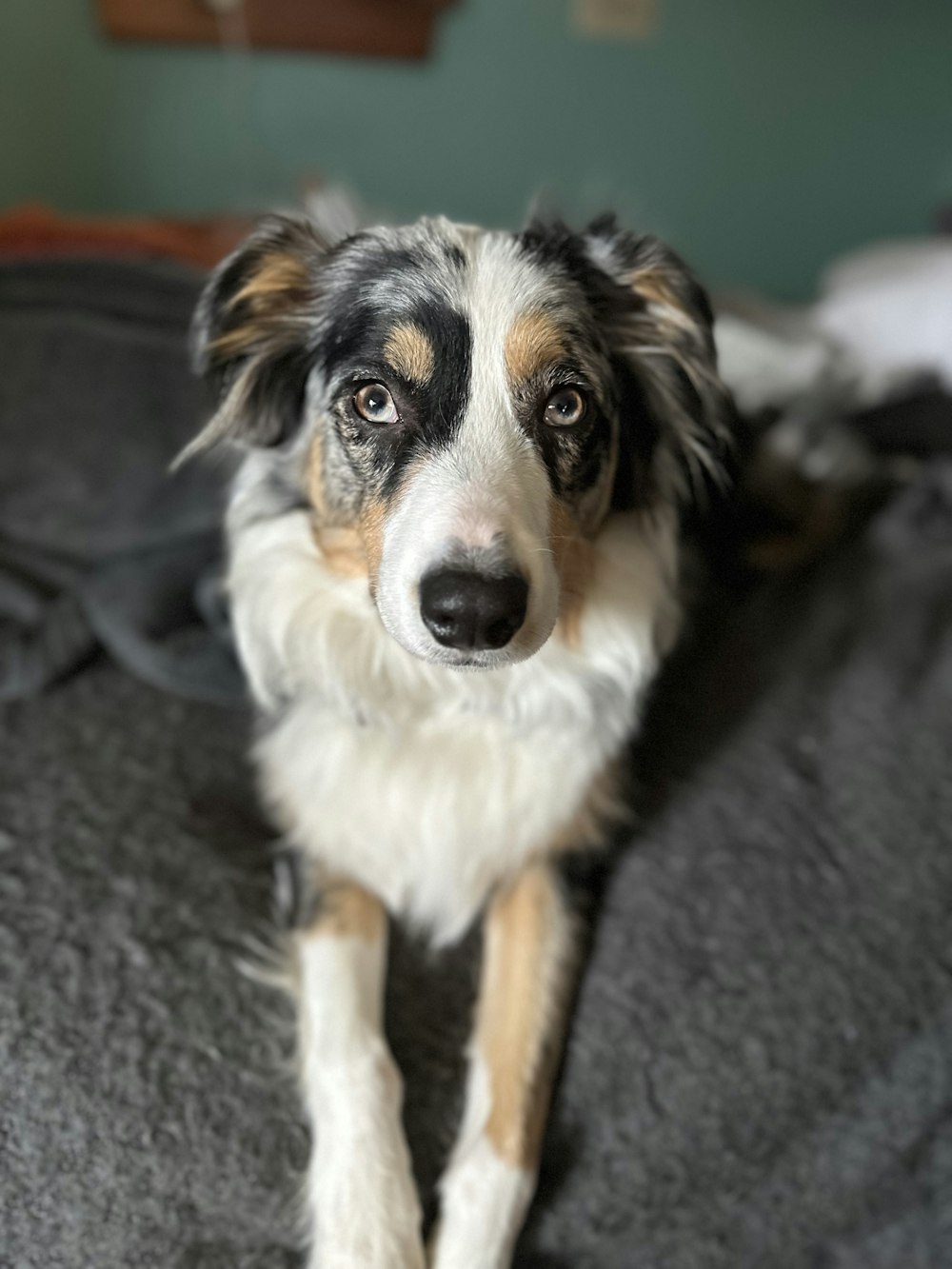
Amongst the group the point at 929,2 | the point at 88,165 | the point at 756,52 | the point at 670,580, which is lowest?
the point at 670,580

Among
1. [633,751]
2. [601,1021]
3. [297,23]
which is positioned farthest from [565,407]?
[297,23]

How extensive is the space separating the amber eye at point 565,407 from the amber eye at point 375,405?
188 millimetres

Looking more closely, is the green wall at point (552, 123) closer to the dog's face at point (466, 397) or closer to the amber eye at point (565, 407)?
the dog's face at point (466, 397)

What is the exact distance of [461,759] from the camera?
1.41m

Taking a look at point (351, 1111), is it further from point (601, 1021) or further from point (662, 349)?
point (662, 349)

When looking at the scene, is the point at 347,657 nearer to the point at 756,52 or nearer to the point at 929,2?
the point at 756,52

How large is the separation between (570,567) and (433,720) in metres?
0.30

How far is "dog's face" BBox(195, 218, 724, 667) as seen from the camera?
107cm

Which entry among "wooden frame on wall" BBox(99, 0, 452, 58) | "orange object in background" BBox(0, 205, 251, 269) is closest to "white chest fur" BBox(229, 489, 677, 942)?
"orange object in background" BBox(0, 205, 251, 269)

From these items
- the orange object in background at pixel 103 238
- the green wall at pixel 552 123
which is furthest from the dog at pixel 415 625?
the green wall at pixel 552 123

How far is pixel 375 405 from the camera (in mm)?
1242

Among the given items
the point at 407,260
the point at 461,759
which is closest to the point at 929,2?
the point at 407,260

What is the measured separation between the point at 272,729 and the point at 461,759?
1.05ft

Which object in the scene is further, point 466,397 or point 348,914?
point 348,914
